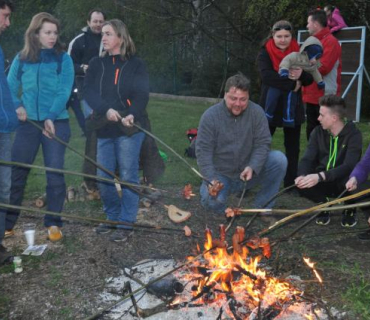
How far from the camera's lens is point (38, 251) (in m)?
4.31

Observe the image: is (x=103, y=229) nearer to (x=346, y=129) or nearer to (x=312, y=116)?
(x=346, y=129)

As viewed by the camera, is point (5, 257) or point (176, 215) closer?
point (5, 257)

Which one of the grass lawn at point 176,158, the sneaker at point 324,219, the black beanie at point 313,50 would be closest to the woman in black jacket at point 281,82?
the black beanie at point 313,50

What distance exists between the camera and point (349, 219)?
4883 millimetres

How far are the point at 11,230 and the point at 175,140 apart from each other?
482cm

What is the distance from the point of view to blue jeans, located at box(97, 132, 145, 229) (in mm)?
4430

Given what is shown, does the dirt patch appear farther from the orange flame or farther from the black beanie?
the black beanie

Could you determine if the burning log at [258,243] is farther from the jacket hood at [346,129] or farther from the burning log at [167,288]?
the jacket hood at [346,129]

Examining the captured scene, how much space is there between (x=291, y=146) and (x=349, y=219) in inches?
49.6

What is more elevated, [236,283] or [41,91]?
[41,91]

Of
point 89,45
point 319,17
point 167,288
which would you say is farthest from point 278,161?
point 89,45

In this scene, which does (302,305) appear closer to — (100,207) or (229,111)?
(229,111)

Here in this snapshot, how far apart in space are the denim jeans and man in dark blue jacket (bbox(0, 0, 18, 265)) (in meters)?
0.32

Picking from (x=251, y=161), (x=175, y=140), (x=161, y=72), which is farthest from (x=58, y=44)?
(x=161, y=72)
